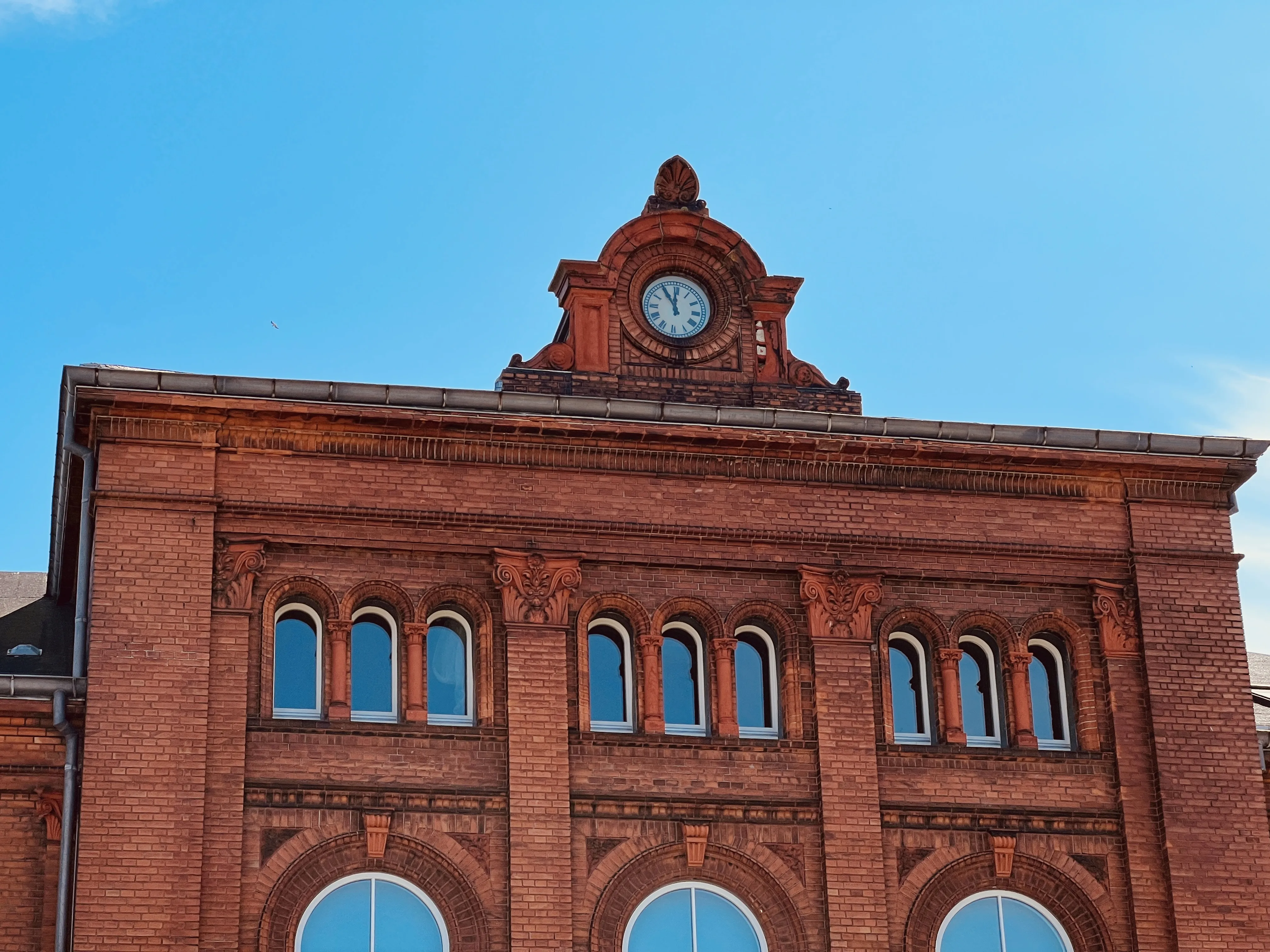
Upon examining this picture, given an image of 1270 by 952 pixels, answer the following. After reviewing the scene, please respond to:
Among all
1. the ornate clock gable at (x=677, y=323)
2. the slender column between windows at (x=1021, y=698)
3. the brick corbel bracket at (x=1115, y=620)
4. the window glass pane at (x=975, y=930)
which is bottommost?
the window glass pane at (x=975, y=930)

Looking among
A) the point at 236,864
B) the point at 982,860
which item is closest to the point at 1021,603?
the point at 982,860

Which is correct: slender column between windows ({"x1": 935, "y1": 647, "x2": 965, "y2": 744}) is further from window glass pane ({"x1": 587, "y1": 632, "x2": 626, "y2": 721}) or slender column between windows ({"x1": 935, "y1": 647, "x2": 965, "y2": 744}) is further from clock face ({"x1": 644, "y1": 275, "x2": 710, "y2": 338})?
clock face ({"x1": 644, "y1": 275, "x2": 710, "y2": 338})

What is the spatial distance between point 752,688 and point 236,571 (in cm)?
607

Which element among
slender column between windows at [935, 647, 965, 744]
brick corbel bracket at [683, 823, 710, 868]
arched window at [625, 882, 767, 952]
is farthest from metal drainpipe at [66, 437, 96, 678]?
slender column between windows at [935, 647, 965, 744]

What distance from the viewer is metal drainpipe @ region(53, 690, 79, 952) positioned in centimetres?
2103

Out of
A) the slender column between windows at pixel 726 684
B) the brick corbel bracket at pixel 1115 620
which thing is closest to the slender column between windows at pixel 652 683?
the slender column between windows at pixel 726 684

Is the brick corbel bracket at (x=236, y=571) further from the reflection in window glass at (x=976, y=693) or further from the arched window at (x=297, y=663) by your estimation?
the reflection in window glass at (x=976, y=693)

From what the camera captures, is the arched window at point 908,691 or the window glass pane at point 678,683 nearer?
the window glass pane at point 678,683

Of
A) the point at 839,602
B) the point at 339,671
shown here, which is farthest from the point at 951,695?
the point at 339,671

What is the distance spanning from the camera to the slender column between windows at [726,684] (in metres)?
23.3

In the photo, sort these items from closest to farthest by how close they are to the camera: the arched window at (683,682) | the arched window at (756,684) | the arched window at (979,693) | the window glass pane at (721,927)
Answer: the window glass pane at (721,927)
the arched window at (683,682)
the arched window at (756,684)
the arched window at (979,693)

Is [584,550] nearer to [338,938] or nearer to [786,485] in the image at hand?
[786,485]

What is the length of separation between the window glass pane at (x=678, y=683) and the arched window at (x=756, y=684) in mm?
529

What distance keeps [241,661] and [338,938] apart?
10.2 ft
